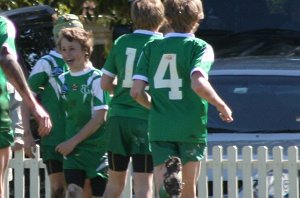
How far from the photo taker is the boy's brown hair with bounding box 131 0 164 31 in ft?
26.0

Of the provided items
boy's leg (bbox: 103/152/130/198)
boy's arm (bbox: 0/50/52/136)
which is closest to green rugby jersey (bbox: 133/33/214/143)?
boy's leg (bbox: 103/152/130/198)

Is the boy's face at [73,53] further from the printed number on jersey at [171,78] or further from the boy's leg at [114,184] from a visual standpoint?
the printed number on jersey at [171,78]

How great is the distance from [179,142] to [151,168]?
0.71 m

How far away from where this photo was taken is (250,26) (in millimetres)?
11508

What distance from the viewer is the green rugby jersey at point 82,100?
325 inches

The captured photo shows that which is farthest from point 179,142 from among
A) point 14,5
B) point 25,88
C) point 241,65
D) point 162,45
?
point 14,5

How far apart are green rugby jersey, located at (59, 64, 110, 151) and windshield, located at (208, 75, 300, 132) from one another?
1601 mm

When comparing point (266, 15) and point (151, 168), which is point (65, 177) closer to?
point (151, 168)

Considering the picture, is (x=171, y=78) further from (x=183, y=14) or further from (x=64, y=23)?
(x=64, y=23)

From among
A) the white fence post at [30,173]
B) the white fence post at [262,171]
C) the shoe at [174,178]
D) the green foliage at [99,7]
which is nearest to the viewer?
the shoe at [174,178]

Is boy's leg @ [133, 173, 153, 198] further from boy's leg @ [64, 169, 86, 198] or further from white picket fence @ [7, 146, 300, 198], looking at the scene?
white picket fence @ [7, 146, 300, 198]

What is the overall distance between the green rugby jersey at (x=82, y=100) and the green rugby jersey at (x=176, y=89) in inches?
31.2

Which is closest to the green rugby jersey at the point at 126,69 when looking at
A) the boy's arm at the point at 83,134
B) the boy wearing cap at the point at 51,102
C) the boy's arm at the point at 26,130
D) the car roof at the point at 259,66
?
the boy's arm at the point at 83,134

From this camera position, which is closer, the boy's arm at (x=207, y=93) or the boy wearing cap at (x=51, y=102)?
the boy's arm at (x=207, y=93)
